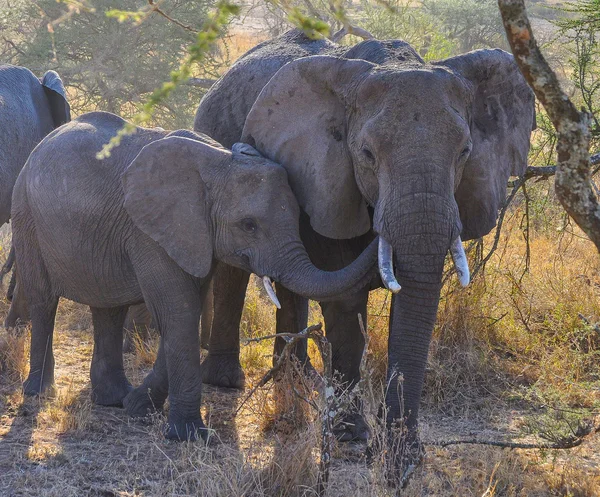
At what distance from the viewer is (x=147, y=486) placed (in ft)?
14.1

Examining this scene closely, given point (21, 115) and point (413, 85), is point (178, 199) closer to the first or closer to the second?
point (413, 85)

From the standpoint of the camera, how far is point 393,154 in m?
4.28

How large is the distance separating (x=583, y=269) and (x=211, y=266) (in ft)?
12.2

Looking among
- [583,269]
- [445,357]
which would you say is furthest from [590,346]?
[583,269]

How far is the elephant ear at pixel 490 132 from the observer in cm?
479

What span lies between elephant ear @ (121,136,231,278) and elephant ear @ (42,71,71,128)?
309 cm

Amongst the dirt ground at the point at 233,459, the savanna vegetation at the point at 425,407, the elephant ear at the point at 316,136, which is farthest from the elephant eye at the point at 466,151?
the dirt ground at the point at 233,459

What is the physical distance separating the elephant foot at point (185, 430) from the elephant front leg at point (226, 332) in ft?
3.82

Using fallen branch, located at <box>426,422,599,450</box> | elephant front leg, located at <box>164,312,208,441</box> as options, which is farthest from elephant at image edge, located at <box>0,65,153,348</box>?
fallen branch, located at <box>426,422,599,450</box>

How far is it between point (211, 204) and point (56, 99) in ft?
11.3

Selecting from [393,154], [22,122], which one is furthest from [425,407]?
[22,122]

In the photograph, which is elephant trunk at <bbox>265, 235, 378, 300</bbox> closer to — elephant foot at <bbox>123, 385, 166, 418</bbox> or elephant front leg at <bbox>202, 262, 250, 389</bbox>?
elephant foot at <bbox>123, 385, 166, 418</bbox>

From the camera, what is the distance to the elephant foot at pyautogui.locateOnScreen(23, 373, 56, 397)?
551cm

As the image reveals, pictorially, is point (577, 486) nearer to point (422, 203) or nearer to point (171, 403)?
point (422, 203)
